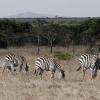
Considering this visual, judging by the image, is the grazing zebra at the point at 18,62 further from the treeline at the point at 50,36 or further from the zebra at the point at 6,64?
the treeline at the point at 50,36

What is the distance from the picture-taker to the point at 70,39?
156 ft

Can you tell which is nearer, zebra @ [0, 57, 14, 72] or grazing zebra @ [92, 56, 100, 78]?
Result: grazing zebra @ [92, 56, 100, 78]

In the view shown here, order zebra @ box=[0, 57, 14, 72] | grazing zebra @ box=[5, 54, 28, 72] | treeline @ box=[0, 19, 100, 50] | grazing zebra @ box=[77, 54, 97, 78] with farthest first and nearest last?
1. treeline @ box=[0, 19, 100, 50]
2. grazing zebra @ box=[5, 54, 28, 72]
3. grazing zebra @ box=[77, 54, 97, 78]
4. zebra @ box=[0, 57, 14, 72]

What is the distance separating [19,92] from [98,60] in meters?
7.49

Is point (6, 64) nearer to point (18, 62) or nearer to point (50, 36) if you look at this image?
point (18, 62)

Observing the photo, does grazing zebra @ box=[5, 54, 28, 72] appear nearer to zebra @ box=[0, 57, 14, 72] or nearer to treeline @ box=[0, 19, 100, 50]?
zebra @ box=[0, 57, 14, 72]

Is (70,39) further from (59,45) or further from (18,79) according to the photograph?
(18,79)

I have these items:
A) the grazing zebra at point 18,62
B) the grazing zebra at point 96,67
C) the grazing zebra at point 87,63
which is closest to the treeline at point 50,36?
the grazing zebra at point 18,62

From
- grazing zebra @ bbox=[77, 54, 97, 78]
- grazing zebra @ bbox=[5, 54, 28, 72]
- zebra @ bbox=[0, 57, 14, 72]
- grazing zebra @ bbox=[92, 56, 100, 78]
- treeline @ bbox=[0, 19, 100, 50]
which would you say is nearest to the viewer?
grazing zebra @ bbox=[92, 56, 100, 78]

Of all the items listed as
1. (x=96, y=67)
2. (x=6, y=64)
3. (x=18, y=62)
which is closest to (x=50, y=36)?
(x=18, y=62)

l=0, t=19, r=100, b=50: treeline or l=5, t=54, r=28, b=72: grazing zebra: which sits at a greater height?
l=5, t=54, r=28, b=72: grazing zebra

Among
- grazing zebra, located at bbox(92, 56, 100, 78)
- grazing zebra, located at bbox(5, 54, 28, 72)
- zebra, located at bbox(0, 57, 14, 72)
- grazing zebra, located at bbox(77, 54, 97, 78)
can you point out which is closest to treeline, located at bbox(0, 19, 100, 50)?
grazing zebra, located at bbox(5, 54, 28, 72)

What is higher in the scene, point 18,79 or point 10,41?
point 18,79

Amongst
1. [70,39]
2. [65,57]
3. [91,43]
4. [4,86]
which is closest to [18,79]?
[4,86]
